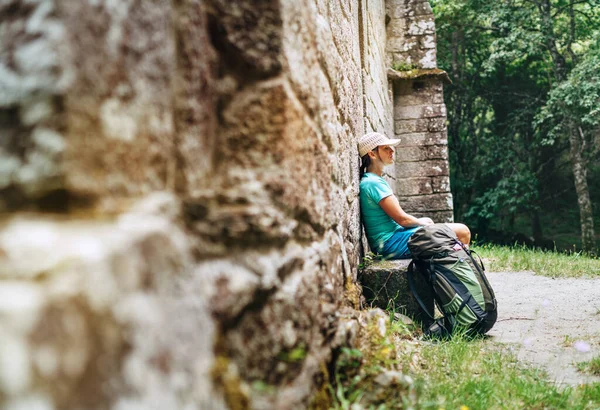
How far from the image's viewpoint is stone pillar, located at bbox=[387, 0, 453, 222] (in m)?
7.95

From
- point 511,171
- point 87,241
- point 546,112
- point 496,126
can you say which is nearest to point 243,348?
point 87,241

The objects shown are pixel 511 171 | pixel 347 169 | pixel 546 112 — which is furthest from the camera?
pixel 511 171

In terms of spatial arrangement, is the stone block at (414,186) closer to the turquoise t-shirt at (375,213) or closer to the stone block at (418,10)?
the stone block at (418,10)

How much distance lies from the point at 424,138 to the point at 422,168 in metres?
0.50

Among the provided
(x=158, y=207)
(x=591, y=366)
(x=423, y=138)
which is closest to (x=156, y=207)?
(x=158, y=207)

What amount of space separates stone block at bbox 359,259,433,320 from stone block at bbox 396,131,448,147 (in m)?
4.99

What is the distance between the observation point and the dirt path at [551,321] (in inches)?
111

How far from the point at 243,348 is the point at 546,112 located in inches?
463

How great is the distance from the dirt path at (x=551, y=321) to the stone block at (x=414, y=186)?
2339mm

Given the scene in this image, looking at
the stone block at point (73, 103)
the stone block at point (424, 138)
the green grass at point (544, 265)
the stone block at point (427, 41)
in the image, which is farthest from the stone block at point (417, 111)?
the stone block at point (73, 103)

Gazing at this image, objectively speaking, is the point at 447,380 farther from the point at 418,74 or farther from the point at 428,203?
the point at 418,74

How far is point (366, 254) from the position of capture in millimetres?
3850

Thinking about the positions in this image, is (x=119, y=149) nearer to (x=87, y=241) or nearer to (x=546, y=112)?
(x=87, y=241)

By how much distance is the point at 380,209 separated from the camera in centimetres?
372
